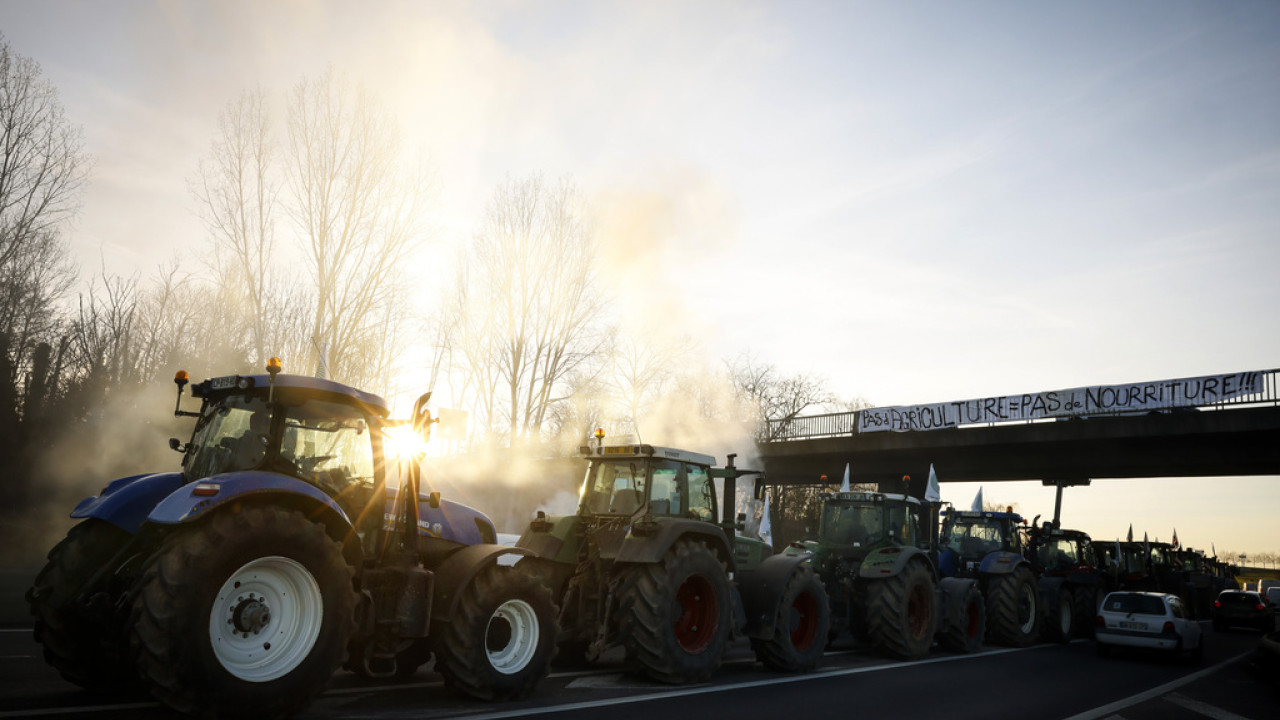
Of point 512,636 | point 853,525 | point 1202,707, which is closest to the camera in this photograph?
point 512,636

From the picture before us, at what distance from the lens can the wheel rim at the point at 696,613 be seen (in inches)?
364

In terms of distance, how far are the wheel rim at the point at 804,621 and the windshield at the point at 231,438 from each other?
23.9 feet

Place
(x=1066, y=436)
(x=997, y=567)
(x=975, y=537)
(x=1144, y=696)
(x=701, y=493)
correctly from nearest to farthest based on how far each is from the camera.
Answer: (x=701, y=493), (x=1144, y=696), (x=997, y=567), (x=975, y=537), (x=1066, y=436)

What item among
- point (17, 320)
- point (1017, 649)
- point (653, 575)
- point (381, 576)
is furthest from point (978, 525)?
point (17, 320)

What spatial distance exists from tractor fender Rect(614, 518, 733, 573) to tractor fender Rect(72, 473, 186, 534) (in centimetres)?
453

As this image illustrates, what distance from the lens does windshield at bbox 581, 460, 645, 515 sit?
32.1ft

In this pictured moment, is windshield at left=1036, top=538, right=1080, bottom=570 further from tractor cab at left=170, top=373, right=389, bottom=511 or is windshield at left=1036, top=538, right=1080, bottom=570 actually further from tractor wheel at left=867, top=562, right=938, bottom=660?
tractor cab at left=170, top=373, right=389, bottom=511

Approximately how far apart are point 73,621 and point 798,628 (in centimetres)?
840

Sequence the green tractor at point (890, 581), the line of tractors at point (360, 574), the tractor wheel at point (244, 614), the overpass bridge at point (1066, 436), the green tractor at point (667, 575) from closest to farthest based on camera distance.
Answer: the tractor wheel at point (244, 614)
the line of tractors at point (360, 574)
the green tractor at point (667, 575)
the green tractor at point (890, 581)
the overpass bridge at point (1066, 436)

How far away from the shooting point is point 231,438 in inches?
247

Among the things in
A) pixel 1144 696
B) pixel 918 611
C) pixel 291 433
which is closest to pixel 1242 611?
pixel 918 611

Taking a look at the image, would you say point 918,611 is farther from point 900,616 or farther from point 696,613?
point 696,613

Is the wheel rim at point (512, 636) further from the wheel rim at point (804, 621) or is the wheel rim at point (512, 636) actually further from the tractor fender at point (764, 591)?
the wheel rim at point (804, 621)

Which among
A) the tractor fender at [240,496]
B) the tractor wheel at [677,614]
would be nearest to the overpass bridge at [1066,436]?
the tractor wheel at [677,614]
